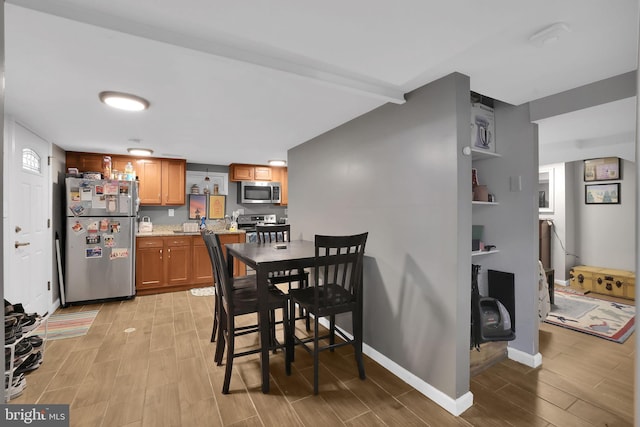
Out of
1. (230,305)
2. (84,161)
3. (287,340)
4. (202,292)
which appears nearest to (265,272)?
(230,305)

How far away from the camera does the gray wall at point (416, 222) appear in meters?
1.86

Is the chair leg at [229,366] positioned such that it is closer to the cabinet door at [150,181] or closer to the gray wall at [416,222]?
the gray wall at [416,222]

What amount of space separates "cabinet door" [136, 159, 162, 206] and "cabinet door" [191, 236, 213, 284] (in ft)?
3.13

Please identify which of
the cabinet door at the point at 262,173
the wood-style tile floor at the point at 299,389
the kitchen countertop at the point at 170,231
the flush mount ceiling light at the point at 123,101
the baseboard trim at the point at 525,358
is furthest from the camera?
the cabinet door at the point at 262,173

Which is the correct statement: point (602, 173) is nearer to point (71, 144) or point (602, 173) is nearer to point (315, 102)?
point (315, 102)

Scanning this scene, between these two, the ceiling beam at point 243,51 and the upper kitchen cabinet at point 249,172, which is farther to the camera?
the upper kitchen cabinet at point 249,172

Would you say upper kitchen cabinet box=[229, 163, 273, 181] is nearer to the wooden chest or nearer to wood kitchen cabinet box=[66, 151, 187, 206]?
wood kitchen cabinet box=[66, 151, 187, 206]

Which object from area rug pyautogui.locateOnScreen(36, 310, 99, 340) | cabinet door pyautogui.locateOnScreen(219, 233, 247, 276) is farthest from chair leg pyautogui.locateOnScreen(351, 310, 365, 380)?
cabinet door pyautogui.locateOnScreen(219, 233, 247, 276)

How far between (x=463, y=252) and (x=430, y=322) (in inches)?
21.7

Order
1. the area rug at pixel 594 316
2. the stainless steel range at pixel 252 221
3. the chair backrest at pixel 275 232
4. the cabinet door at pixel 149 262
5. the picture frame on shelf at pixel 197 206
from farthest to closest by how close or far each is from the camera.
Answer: the stainless steel range at pixel 252 221, the picture frame on shelf at pixel 197 206, the cabinet door at pixel 149 262, the chair backrest at pixel 275 232, the area rug at pixel 594 316

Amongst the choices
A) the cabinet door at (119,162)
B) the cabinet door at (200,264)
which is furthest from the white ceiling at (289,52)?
the cabinet door at (200,264)

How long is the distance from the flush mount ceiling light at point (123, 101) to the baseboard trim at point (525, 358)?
3.67 metres

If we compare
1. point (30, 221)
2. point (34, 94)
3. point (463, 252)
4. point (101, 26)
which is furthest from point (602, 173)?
point (30, 221)

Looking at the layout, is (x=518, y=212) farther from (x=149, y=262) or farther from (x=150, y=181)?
(x=150, y=181)
